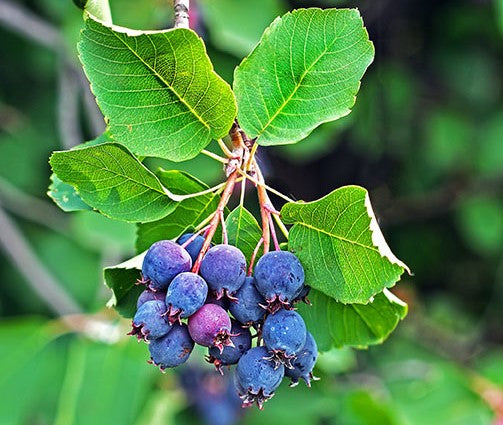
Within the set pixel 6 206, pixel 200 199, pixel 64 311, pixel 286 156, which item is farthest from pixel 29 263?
pixel 200 199

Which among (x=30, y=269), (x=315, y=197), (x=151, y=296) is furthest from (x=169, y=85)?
(x=315, y=197)

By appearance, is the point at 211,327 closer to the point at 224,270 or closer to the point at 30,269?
the point at 224,270

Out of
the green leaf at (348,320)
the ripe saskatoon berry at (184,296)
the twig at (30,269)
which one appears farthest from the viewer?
the twig at (30,269)

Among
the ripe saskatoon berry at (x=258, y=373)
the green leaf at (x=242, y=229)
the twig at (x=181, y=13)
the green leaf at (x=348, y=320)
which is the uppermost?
the twig at (x=181, y=13)

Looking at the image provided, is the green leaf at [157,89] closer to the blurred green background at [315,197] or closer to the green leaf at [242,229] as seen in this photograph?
the green leaf at [242,229]

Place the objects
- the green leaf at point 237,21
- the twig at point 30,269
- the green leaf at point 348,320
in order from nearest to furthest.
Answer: the green leaf at point 348,320, the green leaf at point 237,21, the twig at point 30,269

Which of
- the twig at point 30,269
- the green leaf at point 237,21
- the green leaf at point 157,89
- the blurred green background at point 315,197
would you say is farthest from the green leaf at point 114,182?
the twig at point 30,269

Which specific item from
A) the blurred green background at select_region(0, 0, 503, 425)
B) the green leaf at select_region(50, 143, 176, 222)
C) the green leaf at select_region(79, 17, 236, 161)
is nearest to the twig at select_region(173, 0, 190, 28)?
the green leaf at select_region(79, 17, 236, 161)
